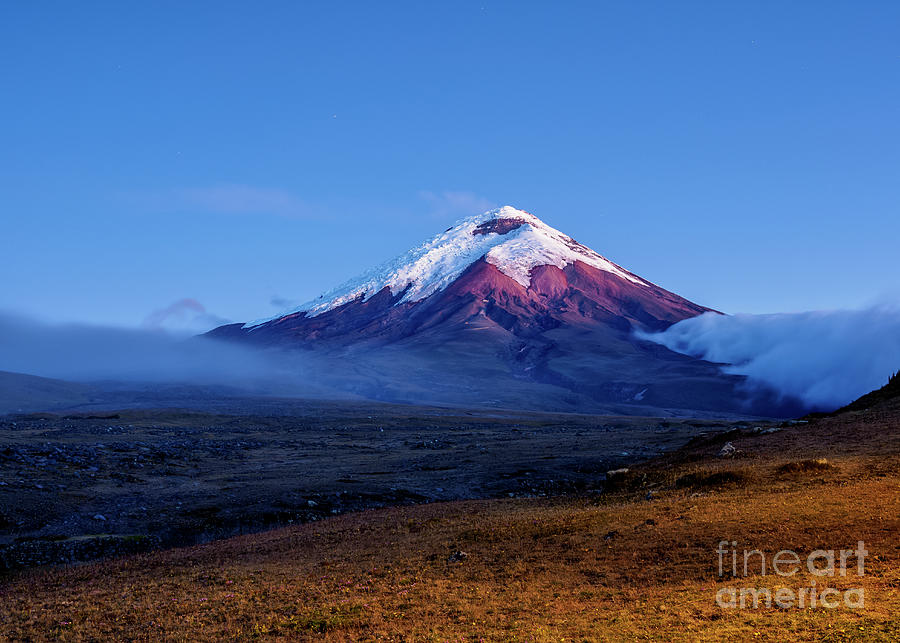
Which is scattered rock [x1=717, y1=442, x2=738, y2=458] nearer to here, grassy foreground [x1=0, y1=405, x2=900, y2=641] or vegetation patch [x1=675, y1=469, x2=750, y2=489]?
grassy foreground [x1=0, y1=405, x2=900, y2=641]

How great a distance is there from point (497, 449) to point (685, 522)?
43.5 m

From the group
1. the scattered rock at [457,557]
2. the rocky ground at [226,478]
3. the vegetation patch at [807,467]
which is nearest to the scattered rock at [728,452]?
the rocky ground at [226,478]

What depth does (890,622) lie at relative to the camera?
12000mm

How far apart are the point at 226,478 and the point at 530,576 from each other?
1285 inches

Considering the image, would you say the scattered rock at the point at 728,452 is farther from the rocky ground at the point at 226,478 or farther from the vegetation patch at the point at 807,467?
the vegetation patch at the point at 807,467

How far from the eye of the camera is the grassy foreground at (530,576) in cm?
1392

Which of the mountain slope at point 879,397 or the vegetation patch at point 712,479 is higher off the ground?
the mountain slope at point 879,397

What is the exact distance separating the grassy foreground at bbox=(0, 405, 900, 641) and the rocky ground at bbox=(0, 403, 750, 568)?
6.23 metres

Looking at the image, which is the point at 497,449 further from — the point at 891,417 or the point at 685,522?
the point at 685,522

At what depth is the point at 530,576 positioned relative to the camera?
702 inches

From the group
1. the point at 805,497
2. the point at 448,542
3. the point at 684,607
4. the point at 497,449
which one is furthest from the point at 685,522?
the point at 497,449

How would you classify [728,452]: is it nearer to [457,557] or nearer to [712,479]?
[712,479]

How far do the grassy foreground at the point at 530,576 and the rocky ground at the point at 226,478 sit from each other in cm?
623

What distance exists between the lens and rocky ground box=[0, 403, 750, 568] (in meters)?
31.1
